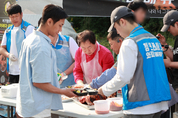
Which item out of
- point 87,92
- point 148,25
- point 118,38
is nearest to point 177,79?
point 118,38

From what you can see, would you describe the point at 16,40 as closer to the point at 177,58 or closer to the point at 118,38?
the point at 118,38

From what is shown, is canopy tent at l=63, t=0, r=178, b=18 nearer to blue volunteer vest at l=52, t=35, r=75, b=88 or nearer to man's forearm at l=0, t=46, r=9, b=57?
blue volunteer vest at l=52, t=35, r=75, b=88

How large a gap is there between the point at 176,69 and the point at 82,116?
1.46 meters

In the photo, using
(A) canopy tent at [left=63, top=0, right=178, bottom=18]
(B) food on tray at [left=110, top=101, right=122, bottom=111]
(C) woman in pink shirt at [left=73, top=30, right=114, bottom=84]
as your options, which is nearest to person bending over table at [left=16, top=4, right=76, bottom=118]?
(B) food on tray at [left=110, top=101, right=122, bottom=111]

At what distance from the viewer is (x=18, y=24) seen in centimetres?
364

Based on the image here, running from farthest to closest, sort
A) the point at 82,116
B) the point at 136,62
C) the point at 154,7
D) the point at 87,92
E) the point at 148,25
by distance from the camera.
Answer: the point at 148,25 → the point at 154,7 → the point at 87,92 → the point at 82,116 → the point at 136,62

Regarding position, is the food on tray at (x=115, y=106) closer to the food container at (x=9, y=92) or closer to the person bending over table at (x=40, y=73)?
the person bending over table at (x=40, y=73)

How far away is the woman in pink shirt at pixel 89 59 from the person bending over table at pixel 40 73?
101 cm

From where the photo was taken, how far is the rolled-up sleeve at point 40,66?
1773 mm

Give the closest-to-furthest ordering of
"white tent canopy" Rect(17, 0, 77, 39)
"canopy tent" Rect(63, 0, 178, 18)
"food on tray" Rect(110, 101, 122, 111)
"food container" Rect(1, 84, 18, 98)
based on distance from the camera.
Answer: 1. "food on tray" Rect(110, 101, 122, 111)
2. "food container" Rect(1, 84, 18, 98)
3. "canopy tent" Rect(63, 0, 178, 18)
4. "white tent canopy" Rect(17, 0, 77, 39)

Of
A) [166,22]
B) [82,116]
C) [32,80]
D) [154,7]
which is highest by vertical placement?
[154,7]

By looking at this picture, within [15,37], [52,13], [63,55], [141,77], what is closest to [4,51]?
[15,37]

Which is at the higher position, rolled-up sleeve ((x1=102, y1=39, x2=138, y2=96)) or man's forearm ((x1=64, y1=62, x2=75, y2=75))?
rolled-up sleeve ((x1=102, y1=39, x2=138, y2=96))

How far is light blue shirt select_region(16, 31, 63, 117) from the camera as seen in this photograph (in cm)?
178
